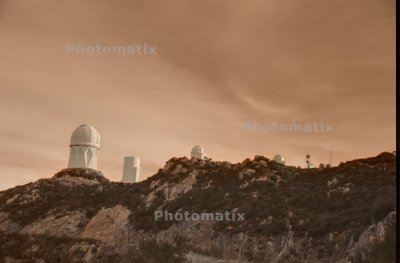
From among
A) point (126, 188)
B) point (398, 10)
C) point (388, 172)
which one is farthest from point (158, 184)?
point (398, 10)

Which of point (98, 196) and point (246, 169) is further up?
point (246, 169)

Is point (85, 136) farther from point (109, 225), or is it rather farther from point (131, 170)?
point (109, 225)

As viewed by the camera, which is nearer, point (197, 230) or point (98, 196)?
point (197, 230)

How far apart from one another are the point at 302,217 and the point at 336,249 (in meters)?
4.68

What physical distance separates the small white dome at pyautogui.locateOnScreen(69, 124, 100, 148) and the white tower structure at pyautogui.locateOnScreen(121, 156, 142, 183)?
12.3 ft

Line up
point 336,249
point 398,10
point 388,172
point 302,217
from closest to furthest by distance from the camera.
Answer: point 398,10
point 336,249
point 302,217
point 388,172

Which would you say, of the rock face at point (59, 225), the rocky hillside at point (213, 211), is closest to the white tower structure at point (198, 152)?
the rocky hillside at point (213, 211)

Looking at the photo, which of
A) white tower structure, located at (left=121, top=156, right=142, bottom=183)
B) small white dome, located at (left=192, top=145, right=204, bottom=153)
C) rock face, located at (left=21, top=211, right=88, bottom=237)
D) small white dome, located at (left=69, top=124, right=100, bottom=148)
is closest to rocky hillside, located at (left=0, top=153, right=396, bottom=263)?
rock face, located at (left=21, top=211, right=88, bottom=237)

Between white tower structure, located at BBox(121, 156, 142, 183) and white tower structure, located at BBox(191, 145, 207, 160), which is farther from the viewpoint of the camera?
white tower structure, located at BBox(191, 145, 207, 160)

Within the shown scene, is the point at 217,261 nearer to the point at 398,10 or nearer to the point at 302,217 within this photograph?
the point at 302,217

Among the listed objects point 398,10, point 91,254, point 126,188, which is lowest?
point 91,254

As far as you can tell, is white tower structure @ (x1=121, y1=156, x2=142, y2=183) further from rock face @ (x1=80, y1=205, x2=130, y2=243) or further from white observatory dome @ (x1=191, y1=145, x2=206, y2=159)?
rock face @ (x1=80, y1=205, x2=130, y2=243)

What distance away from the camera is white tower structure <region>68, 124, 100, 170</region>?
46500 mm

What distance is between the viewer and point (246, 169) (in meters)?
38.5
